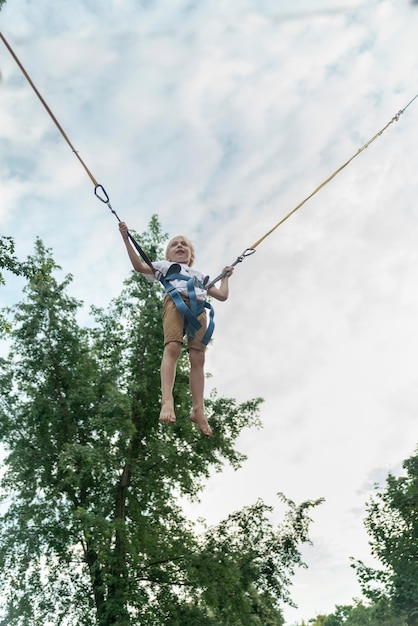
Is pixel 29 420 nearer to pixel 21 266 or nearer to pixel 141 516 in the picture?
pixel 141 516

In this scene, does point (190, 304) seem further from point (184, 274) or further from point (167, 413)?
point (167, 413)

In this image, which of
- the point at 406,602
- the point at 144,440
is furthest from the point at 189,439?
the point at 406,602

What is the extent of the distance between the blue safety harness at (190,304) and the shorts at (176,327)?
0.03 m

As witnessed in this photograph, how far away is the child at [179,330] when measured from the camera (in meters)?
4.27

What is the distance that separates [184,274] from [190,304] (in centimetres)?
35

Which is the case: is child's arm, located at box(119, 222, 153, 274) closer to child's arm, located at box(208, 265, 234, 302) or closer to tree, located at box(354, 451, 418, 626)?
child's arm, located at box(208, 265, 234, 302)

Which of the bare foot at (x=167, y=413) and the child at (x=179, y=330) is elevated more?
the child at (x=179, y=330)

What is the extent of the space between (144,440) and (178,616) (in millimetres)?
4046

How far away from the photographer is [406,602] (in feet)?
72.8

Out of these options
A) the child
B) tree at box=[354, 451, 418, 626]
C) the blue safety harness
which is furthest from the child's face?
tree at box=[354, 451, 418, 626]

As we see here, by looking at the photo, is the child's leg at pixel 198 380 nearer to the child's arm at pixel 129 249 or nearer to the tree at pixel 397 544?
the child's arm at pixel 129 249

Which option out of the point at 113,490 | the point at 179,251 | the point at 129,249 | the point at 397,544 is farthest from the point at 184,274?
the point at 397,544

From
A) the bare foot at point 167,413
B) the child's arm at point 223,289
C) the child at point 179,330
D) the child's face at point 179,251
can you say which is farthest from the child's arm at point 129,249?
the bare foot at point 167,413

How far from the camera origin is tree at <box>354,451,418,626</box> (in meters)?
21.1
